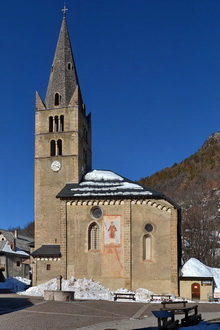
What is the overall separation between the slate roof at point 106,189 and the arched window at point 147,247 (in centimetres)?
378

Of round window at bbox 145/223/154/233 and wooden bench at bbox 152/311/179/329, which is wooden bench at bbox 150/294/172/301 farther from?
wooden bench at bbox 152/311/179/329

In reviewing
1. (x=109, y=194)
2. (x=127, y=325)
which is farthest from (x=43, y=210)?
(x=127, y=325)

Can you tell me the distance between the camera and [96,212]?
42.0 m

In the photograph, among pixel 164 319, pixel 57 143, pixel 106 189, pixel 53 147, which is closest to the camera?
pixel 164 319

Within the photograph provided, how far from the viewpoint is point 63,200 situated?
42094mm

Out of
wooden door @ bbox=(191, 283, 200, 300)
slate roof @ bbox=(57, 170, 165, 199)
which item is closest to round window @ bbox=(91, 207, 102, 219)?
slate roof @ bbox=(57, 170, 165, 199)

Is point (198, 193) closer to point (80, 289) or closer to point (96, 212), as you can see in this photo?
point (96, 212)

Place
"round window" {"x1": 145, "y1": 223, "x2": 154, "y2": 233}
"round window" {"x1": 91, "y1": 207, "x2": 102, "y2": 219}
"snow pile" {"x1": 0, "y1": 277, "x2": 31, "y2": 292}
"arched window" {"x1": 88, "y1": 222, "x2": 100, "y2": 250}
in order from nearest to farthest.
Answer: "round window" {"x1": 145, "y1": 223, "x2": 154, "y2": 233}, "arched window" {"x1": 88, "y1": 222, "x2": 100, "y2": 250}, "round window" {"x1": 91, "y1": 207, "x2": 102, "y2": 219}, "snow pile" {"x1": 0, "y1": 277, "x2": 31, "y2": 292}

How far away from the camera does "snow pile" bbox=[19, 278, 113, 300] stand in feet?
121

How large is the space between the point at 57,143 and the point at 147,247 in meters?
14.7

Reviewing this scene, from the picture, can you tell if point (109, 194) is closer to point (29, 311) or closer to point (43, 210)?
point (43, 210)

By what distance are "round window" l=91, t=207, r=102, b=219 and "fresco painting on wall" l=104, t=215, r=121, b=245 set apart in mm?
689

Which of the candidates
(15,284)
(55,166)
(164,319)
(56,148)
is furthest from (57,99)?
(164,319)

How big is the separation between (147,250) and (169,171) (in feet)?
386
